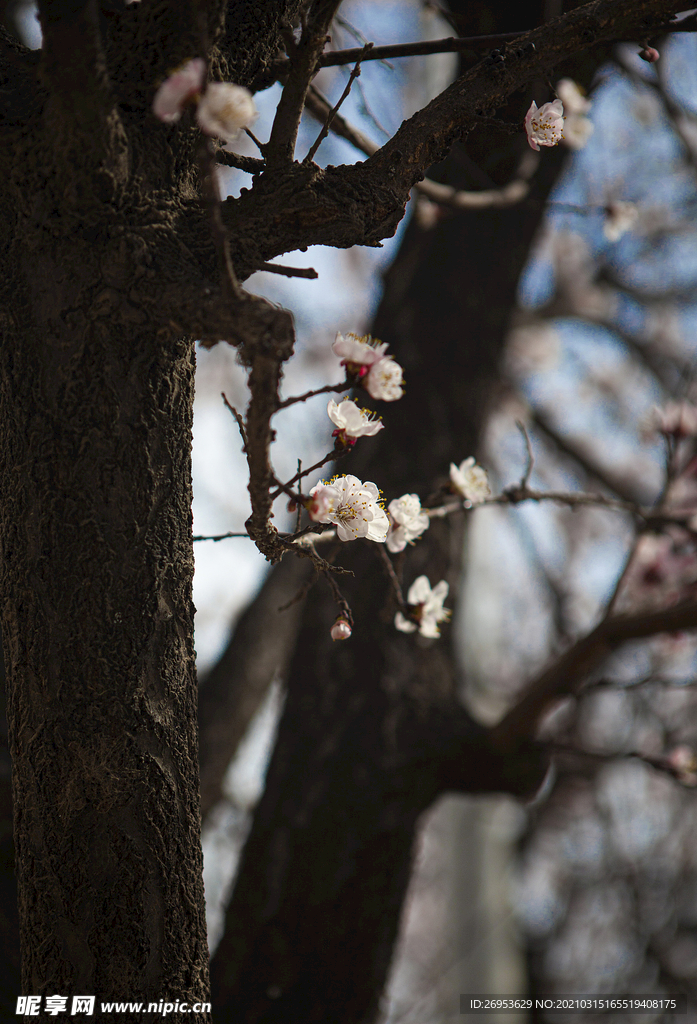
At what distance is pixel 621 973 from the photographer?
3.83m

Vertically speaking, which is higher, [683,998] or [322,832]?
[322,832]

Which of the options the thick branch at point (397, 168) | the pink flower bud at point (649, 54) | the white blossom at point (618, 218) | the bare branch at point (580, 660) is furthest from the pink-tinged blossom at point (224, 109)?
the white blossom at point (618, 218)

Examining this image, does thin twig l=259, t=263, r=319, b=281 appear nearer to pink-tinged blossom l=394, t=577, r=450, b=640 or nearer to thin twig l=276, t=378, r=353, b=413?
thin twig l=276, t=378, r=353, b=413

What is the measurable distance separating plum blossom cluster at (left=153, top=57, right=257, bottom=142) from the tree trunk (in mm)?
164

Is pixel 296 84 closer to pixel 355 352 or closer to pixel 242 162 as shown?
pixel 242 162

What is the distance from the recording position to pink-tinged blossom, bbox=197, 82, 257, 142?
59 centimetres

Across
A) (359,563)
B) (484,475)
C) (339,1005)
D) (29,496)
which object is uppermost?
(359,563)

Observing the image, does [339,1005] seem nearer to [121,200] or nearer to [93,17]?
[121,200]

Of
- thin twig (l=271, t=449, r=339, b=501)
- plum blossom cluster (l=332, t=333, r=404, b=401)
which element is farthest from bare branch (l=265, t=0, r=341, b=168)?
thin twig (l=271, t=449, r=339, b=501)

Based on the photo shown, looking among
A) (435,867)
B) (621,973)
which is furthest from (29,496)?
(435,867)

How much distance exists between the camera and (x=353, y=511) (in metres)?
0.81

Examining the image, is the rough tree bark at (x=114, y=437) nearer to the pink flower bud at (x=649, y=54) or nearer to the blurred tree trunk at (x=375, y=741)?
the pink flower bud at (x=649, y=54)

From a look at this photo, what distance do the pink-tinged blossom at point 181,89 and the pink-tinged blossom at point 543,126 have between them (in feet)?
1.91

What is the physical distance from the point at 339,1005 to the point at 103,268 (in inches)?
70.6
